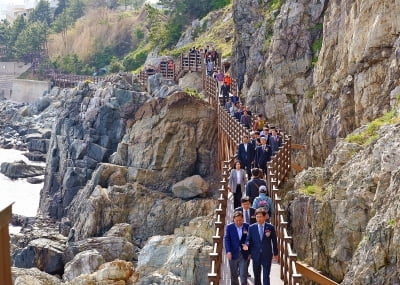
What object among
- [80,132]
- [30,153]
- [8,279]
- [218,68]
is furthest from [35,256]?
[30,153]

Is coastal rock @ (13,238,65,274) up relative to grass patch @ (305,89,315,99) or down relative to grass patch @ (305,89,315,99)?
down

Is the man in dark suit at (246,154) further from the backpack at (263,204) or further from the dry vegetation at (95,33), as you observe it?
the dry vegetation at (95,33)

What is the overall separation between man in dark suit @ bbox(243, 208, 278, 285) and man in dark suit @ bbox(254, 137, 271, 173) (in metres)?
6.18

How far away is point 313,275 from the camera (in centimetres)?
1328

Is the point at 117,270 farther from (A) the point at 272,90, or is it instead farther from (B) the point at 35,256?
(A) the point at 272,90

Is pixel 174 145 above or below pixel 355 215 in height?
above

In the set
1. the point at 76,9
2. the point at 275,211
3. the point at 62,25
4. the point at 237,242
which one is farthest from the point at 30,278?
the point at 76,9

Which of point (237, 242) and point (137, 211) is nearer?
point (237, 242)

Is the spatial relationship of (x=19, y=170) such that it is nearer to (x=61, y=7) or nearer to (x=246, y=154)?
(x=246, y=154)

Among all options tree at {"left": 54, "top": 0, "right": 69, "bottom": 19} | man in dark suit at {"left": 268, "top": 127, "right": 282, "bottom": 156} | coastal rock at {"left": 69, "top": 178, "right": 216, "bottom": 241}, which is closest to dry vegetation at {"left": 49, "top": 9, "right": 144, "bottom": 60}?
tree at {"left": 54, "top": 0, "right": 69, "bottom": 19}

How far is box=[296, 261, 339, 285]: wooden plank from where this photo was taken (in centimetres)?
1291

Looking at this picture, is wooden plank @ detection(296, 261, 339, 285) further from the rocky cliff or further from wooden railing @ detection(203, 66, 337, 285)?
the rocky cliff

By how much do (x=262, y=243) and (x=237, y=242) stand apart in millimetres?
392

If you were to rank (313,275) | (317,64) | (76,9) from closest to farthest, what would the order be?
1. (313,275)
2. (317,64)
3. (76,9)
